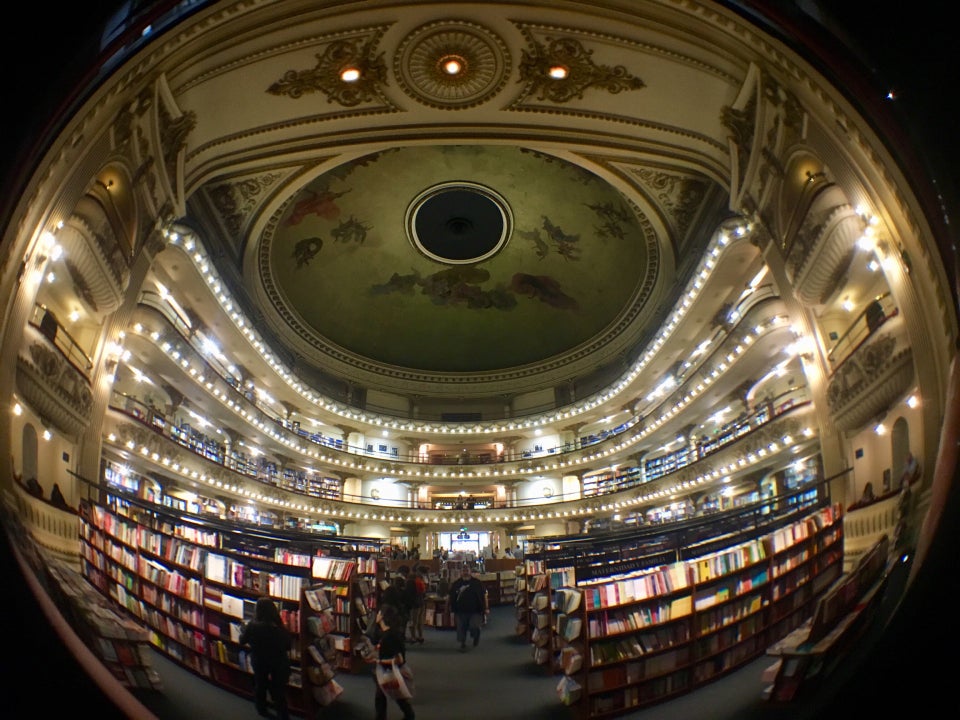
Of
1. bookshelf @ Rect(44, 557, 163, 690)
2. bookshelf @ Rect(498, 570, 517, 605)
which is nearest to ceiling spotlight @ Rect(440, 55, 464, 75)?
bookshelf @ Rect(498, 570, 517, 605)

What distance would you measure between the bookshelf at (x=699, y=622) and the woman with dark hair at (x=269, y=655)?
459 millimetres

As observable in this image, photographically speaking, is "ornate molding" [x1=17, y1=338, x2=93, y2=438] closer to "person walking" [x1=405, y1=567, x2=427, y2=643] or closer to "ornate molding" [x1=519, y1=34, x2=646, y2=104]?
"person walking" [x1=405, y1=567, x2=427, y2=643]

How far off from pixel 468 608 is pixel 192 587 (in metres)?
0.54

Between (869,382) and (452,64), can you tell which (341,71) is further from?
(869,382)

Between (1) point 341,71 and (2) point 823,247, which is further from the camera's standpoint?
(1) point 341,71

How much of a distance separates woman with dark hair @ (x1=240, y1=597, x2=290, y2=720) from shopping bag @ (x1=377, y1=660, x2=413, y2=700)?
0.53ft

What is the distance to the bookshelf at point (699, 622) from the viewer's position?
0.84m

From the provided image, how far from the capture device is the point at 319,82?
6.85 ft

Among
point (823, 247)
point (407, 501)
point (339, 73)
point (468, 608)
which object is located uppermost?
point (339, 73)

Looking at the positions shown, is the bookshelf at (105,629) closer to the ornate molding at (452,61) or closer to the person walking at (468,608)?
the person walking at (468,608)

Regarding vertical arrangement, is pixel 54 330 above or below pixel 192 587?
above

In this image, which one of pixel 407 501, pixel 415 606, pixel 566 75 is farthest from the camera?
pixel 566 75

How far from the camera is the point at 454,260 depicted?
491 centimetres

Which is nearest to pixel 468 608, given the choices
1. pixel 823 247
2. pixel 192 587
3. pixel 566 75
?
pixel 192 587
